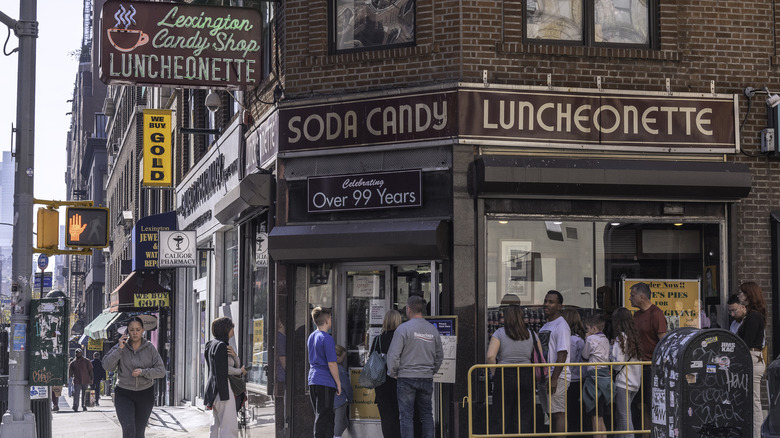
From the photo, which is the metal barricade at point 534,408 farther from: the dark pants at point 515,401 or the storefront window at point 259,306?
the storefront window at point 259,306

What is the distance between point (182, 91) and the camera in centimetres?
2342

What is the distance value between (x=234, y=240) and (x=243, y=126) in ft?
9.65

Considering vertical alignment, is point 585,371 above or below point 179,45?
below

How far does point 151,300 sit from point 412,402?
51.9 ft

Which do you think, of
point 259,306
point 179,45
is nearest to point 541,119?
point 179,45

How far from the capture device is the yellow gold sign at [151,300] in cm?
2580

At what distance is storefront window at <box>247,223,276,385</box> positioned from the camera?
14938mm

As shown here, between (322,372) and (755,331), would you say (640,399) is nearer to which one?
(755,331)

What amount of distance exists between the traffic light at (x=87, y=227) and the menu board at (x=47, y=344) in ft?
3.10

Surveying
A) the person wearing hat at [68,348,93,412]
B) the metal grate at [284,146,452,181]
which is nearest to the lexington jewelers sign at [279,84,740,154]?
the metal grate at [284,146,452,181]

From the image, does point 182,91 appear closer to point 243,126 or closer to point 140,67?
point 243,126

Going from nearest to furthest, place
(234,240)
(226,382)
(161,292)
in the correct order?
(226,382) → (234,240) → (161,292)

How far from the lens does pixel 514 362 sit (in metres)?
11.3

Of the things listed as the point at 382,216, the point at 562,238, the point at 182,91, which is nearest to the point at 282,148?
the point at 382,216
